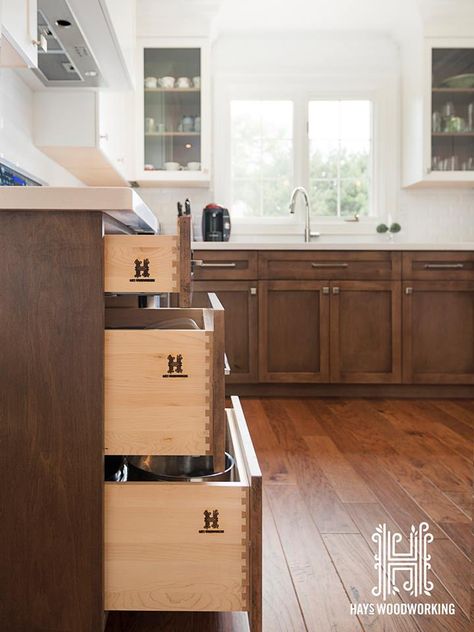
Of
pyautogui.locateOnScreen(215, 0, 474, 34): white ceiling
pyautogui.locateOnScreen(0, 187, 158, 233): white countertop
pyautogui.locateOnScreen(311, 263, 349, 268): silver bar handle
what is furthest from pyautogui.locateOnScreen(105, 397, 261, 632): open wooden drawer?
pyautogui.locateOnScreen(215, 0, 474, 34): white ceiling

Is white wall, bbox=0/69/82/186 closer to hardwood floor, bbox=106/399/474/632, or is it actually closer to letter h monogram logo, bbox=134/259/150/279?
letter h monogram logo, bbox=134/259/150/279

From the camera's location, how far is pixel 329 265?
10.6 feet

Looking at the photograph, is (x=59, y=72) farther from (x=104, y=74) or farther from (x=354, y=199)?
(x=354, y=199)

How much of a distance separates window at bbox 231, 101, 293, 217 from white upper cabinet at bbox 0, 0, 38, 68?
244 cm

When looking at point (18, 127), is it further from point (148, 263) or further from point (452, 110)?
point (452, 110)

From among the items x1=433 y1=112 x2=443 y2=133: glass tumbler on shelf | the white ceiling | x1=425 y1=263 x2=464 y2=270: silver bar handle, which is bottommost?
x1=425 y1=263 x2=464 y2=270: silver bar handle

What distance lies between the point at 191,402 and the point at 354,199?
3169mm

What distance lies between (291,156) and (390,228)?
31.9 inches

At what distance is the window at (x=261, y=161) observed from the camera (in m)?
3.91

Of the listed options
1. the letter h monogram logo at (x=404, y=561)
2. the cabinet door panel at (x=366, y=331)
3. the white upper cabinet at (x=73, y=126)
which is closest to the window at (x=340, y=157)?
the cabinet door panel at (x=366, y=331)

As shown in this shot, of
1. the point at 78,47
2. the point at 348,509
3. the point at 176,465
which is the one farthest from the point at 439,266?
the point at 176,465

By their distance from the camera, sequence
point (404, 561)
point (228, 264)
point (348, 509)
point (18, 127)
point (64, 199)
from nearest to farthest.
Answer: point (64, 199), point (404, 561), point (348, 509), point (18, 127), point (228, 264)

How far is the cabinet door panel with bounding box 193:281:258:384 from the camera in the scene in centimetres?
323

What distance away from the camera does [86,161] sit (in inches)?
113
